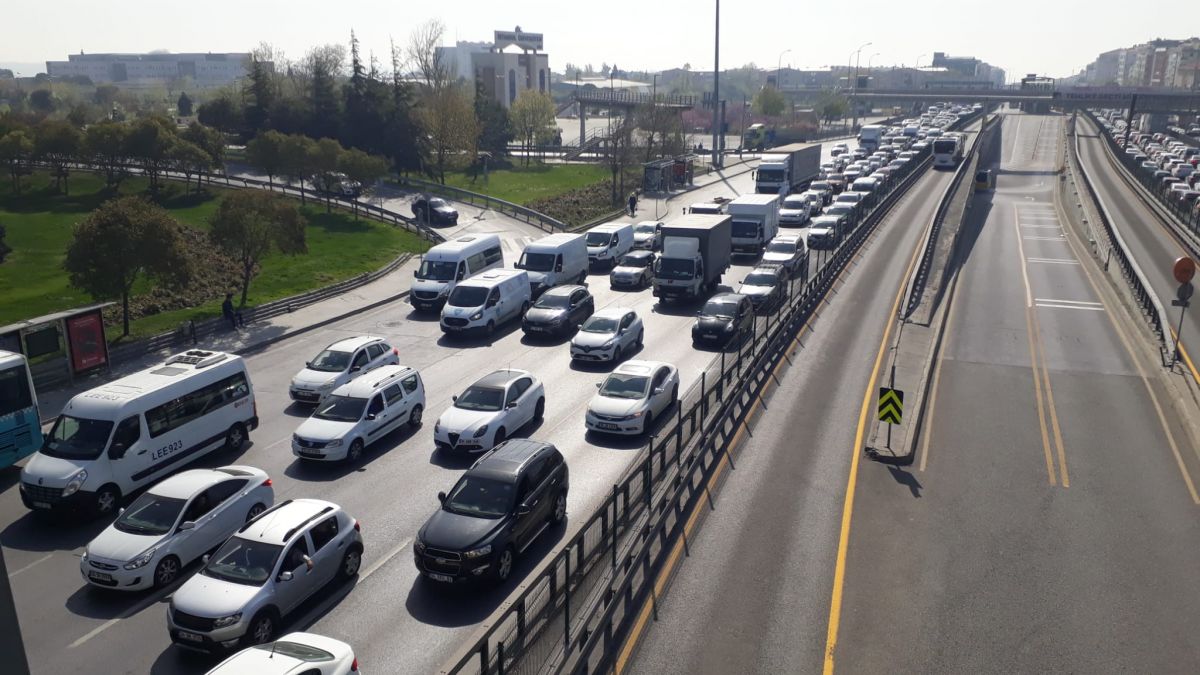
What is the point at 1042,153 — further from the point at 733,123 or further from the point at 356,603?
the point at 356,603

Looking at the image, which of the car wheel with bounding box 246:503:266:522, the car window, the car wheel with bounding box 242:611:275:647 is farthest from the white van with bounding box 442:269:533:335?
the car wheel with bounding box 242:611:275:647

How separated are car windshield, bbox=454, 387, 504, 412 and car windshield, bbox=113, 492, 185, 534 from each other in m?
7.31

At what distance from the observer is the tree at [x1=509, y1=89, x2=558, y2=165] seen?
96.9 m

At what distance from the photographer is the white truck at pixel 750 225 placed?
148ft

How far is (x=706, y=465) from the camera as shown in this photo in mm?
18688

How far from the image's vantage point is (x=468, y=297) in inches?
1239

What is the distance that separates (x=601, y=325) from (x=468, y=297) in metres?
6.01

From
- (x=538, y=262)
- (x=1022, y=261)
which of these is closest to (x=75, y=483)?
(x=538, y=262)

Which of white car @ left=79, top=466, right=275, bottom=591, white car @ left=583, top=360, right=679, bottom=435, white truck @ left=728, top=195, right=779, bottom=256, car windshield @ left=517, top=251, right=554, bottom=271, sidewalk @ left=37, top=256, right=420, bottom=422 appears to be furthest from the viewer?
white truck @ left=728, top=195, right=779, bottom=256

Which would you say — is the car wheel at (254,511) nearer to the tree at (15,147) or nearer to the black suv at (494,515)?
the black suv at (494,515)

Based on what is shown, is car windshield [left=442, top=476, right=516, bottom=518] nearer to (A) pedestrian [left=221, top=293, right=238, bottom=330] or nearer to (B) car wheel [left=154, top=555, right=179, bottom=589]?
(B) car wheel [left=154, top=555, right=179, bottom=589]

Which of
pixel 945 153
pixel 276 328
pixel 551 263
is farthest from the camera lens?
pixel 945 153

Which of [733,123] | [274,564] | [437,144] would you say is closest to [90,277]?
[274,564]

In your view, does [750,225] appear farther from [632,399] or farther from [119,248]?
[119,248]
